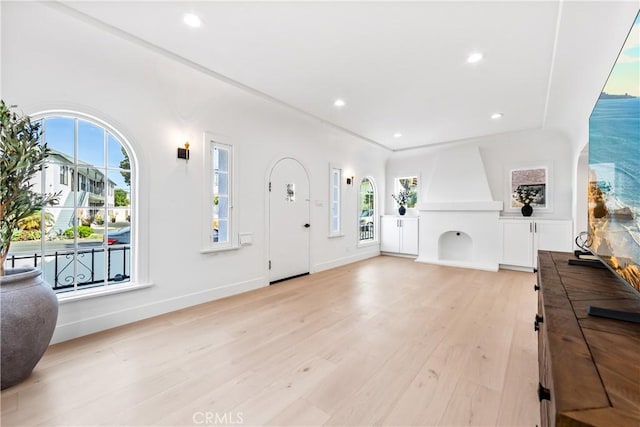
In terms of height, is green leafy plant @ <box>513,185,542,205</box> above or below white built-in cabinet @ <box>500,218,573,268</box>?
above

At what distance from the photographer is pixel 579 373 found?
2.10ft

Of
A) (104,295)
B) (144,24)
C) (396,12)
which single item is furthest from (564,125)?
(104,295)

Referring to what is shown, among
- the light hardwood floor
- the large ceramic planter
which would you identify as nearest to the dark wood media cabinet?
the light hardwood floor

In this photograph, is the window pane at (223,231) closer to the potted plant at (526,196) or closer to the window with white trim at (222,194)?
the window with white trim at (222,194)

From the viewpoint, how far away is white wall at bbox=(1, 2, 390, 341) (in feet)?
7.38

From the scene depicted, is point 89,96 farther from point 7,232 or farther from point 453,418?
point 453,418

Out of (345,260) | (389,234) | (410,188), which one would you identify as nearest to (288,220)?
(345,260)

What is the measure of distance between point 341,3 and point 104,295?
128 inches

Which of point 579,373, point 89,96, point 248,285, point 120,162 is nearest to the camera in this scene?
point 579,373

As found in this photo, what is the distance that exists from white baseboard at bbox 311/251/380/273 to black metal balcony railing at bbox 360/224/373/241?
1.08 feet

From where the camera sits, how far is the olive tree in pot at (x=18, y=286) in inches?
67.9

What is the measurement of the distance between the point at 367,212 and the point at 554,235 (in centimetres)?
353

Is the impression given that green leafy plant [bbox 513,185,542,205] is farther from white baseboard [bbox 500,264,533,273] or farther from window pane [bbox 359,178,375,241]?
window pane [bbox 359,178,375,241]

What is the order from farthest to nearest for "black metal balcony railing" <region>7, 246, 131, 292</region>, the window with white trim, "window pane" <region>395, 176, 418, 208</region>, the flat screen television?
"window pane" <region>395, 176, 418, 208</region>
the window with white trim
"black metal balcony railing" <region>7, 246, 131, 292</region>
the flat screen television
